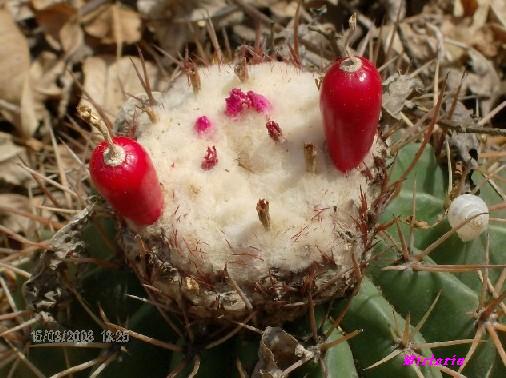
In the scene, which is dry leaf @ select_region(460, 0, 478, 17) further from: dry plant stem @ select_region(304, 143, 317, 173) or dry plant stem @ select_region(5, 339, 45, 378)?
dry plant stem @ select_region(5, 339, 45, 378)

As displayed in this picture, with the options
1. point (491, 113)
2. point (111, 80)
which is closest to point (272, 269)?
point (491, 113)

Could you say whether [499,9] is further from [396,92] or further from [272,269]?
[272,269]

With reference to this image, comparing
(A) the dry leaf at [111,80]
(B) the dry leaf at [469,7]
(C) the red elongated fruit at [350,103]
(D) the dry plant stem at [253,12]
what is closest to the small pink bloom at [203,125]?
(C) the red elongated fruit at [350,103]

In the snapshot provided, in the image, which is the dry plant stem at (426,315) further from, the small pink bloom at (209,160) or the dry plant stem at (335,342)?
the small pink bloom at (209,160)

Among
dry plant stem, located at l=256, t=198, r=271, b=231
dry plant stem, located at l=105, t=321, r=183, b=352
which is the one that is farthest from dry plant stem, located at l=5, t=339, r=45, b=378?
dry plant stem, located at l=256, t=198, r=271, b=231

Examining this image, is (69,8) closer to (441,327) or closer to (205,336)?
(205,336)
